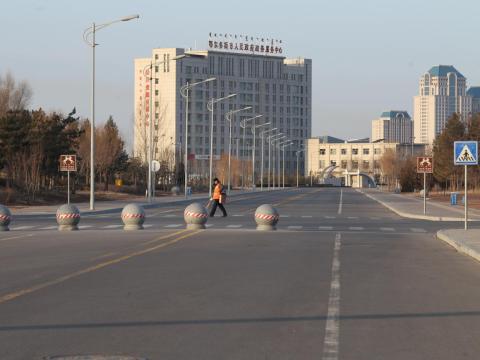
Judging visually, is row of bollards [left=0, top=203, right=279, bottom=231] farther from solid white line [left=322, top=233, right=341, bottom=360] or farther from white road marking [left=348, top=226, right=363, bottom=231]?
solid white line [left=322, top=233, right=341, bottom=360]

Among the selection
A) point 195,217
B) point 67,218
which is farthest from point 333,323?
point 67,218

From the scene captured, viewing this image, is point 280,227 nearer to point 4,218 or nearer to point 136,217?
point 136,217

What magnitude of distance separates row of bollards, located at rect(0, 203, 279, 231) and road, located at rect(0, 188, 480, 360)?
249 inches

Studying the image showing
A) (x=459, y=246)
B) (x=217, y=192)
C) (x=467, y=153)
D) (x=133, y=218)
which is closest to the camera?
(x=459, y=246)

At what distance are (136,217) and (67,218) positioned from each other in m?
2.39

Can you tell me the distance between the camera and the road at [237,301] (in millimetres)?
9062

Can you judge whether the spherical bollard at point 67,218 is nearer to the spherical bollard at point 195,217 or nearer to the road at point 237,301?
the spherical bollard at point 195,217

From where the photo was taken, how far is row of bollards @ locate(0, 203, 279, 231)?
98.2 feet

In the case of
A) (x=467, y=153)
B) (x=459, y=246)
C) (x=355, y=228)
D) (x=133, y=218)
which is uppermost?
(x=467, y=153)

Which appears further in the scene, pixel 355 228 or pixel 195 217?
pixel 355 228

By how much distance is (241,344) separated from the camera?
9133 mm

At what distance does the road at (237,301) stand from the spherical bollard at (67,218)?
6.22 meters

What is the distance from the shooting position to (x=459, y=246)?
2278 centimetres

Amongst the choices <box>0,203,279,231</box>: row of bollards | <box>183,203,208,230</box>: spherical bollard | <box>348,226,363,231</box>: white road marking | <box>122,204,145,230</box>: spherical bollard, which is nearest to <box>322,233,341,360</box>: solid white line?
<box>0,203,279,231</box>: row of bollards
